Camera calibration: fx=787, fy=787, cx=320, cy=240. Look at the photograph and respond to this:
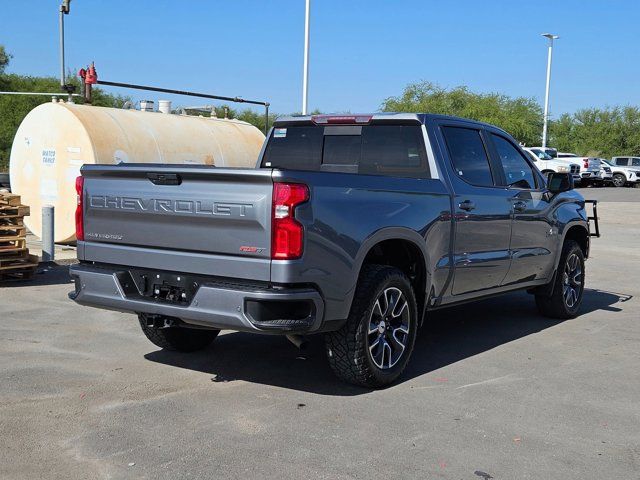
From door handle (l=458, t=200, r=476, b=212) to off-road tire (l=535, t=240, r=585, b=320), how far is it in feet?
7.28

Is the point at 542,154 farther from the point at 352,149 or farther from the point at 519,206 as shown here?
the point at 352,149

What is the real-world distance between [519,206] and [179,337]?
3346mm

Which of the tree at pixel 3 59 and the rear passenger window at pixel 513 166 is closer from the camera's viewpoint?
the rear passenger window at pixel 513 166

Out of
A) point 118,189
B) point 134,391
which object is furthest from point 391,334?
point 118,189

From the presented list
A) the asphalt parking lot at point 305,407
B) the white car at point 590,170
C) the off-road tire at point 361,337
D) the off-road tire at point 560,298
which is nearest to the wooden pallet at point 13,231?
the asphalt parking lot at point 305,407

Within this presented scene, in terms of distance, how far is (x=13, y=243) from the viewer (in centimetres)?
1001

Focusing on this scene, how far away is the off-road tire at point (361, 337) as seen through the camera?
5.41m

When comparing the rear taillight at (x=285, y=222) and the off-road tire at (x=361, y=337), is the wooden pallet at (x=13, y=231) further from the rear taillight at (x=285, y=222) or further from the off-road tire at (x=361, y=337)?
the rear taillight at (x=285, y=222)

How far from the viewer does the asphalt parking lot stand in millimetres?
4285

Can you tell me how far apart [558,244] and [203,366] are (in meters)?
4.02

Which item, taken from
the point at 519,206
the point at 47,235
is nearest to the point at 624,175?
the point at 47,235

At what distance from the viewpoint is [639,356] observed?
6938 mm

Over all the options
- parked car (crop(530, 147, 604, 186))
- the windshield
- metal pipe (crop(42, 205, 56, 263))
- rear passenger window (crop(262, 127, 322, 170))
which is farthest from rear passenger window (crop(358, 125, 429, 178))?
parked car (crop(530, 147, 604, 186))

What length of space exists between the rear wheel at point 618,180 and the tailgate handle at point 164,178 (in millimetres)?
43823
